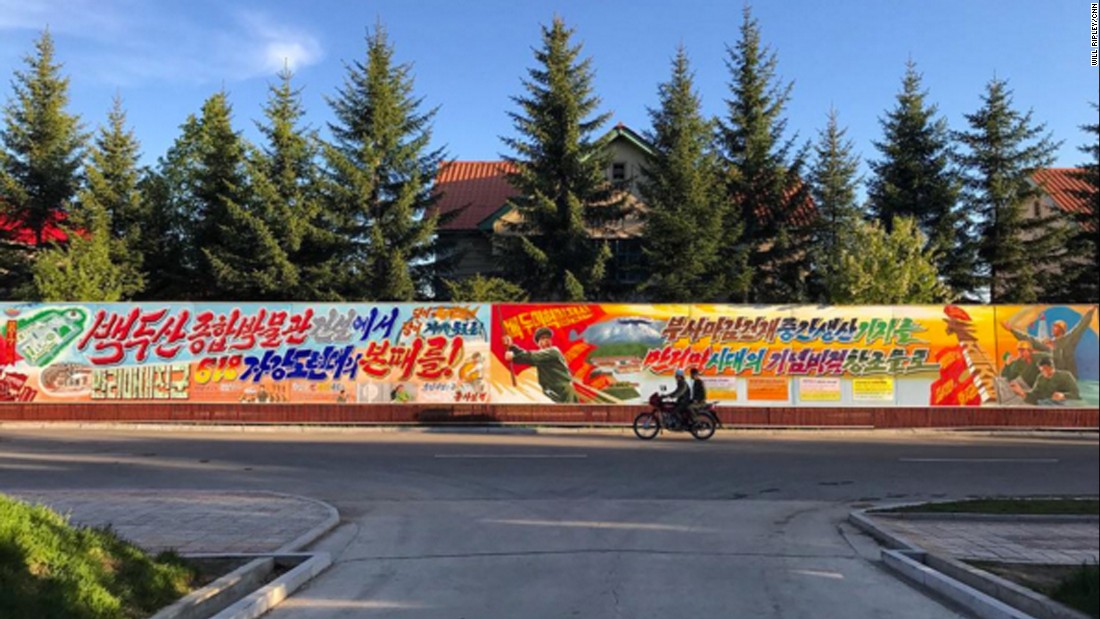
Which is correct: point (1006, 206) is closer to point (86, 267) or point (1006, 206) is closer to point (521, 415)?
point (521, 415)

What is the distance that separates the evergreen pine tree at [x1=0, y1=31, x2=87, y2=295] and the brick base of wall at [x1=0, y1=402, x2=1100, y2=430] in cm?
1341

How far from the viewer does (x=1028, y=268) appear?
29.9 m

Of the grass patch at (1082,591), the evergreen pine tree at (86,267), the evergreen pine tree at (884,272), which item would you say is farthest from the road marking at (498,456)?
the evergreen pine tree at (86,267)

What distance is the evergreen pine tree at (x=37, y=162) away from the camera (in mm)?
30500

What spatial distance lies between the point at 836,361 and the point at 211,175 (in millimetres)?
24971

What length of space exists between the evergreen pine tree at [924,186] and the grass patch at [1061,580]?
26223 millimetres

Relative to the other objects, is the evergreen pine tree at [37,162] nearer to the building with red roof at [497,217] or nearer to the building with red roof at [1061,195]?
the building with red roof at [497,217]

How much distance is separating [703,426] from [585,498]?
27.3 feet

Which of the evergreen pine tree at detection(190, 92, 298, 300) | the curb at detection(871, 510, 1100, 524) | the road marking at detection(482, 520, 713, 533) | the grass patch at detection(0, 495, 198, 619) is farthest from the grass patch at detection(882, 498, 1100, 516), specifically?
the evergreen pine tree at detection(190, 92, 298, 300)

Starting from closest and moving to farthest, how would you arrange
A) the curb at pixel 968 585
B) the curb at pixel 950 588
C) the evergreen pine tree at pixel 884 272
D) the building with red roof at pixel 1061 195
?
1. the curb at pixel 968 585
2. the curb at pixel 950 588
3. the evergreen pine tree at pixel 884 272
4. the building with red roof at pixel 1061 195

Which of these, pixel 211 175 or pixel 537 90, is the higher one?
pixel 537 90

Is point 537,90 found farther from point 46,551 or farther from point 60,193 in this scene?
point 46,551

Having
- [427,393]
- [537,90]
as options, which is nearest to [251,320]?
[427,393]

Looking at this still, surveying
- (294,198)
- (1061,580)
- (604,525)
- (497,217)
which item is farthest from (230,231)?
(1061,580)
